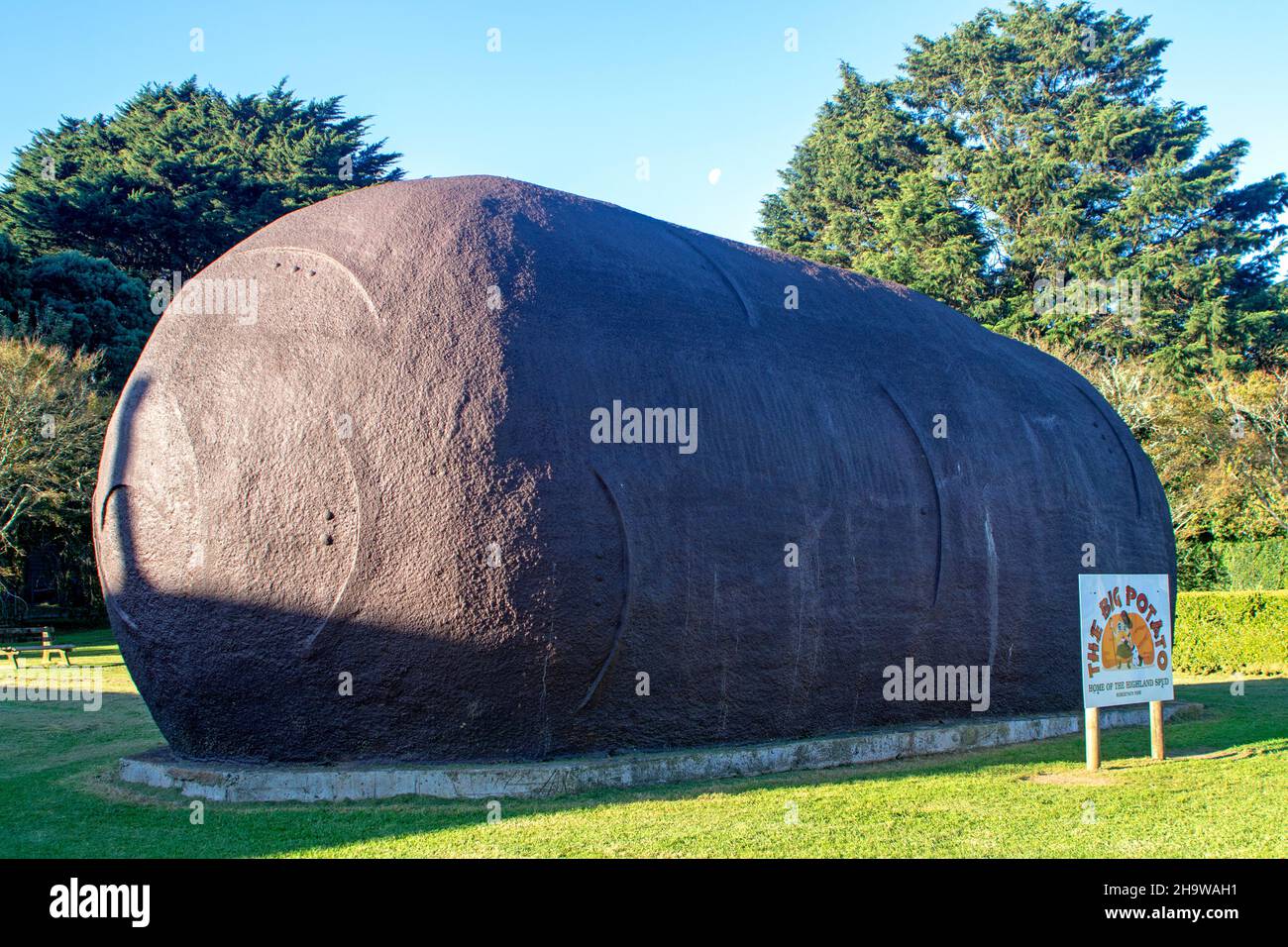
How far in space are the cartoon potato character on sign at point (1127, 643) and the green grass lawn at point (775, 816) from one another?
0.93 m

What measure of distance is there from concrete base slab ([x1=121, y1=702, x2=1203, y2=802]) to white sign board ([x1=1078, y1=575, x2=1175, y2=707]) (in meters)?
2.05

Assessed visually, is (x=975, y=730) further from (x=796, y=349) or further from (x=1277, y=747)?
(x=796, y=349)

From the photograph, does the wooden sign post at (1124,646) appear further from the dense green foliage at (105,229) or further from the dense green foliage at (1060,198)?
the dense green foliage at (1060,198)

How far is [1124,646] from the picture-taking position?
10.6 metres

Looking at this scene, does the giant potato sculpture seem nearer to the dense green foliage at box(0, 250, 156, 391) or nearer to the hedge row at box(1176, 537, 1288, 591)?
the dense green foliage at box(0, 250, 156, 391)

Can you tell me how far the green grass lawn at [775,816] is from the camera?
6.99 meters

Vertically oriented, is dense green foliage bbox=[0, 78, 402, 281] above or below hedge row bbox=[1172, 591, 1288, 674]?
above

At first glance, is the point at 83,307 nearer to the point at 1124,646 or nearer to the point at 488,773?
the point at 488,773

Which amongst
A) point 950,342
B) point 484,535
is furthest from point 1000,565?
point 484,535

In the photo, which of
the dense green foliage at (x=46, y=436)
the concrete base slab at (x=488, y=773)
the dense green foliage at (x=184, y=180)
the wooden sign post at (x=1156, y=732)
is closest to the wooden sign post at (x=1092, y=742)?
the wooden sign post at (x=1156, y=732)

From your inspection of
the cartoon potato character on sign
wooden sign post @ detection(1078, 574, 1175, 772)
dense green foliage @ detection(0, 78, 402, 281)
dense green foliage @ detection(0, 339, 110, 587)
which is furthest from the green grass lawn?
dense green foliage @ detection(0, 78, 402, 281)

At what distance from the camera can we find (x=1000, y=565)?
36.4 ft

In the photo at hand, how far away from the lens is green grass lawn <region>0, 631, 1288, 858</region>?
22.9 feet

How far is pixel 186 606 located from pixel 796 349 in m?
5.71
